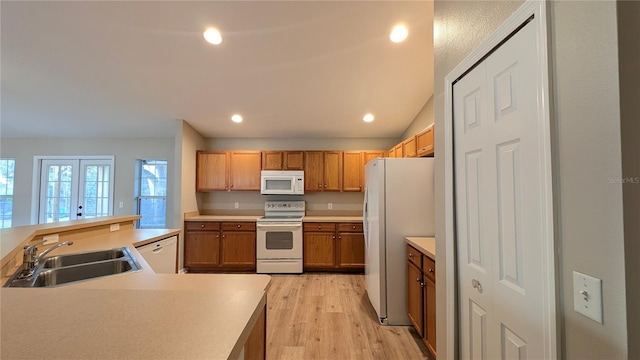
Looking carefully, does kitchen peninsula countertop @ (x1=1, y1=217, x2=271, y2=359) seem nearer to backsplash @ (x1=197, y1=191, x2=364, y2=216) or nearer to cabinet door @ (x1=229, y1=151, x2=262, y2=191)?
cabinet door @ (x1=229, y1=151, x2=262, y2=191)

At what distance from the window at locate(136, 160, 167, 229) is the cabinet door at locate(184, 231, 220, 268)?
1.16 meters

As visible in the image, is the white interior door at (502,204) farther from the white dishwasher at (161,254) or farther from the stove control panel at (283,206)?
the stove control panel at (283,206)

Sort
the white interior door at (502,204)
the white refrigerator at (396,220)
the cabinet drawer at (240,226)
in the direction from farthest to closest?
1. the cabinet drawer at (240,226)
2. the white refrigerator at (396,220)
3. the white interior door at (502,204)

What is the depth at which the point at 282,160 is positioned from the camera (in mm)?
4254

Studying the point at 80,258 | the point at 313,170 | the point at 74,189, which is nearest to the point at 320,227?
the point at 313,170

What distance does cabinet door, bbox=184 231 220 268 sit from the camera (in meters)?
3.85

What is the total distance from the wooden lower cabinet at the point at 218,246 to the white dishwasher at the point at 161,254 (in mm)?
1261

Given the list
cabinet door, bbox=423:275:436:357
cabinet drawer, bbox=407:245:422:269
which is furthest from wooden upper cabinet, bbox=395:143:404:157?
cabinet door, bbox=423:275:436:357

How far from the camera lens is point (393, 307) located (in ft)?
7.84

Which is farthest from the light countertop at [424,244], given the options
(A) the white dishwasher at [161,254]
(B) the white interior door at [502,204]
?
(A) the white dishwasher at [161,254]

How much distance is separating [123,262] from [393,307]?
7.40 feet

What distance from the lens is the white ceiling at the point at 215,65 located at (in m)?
2.03

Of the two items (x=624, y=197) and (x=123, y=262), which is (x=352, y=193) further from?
(x=624, y=197)

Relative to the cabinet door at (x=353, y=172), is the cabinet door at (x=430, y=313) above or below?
below
